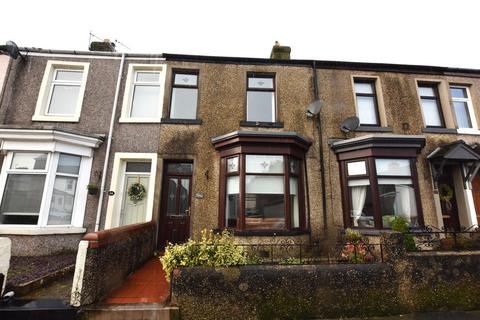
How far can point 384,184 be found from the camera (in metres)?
6.84

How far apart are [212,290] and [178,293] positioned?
0.54 m

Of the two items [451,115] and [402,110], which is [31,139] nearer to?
[402,110]

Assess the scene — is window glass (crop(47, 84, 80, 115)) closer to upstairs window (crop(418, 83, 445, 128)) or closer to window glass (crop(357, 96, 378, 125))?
window glass (crop(357, 96, 378, 125))

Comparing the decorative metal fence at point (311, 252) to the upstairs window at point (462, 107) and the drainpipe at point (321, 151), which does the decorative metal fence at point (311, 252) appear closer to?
the drainpipe at point (321, 151)

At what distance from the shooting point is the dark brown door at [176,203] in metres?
7.02

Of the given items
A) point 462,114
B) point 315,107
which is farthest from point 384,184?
point 462,114

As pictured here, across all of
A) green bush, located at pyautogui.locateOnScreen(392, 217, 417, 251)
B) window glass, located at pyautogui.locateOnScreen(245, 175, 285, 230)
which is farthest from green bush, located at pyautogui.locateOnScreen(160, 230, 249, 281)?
green bush, located at pyautogui.locateOnScreen(392, 217, 417, 251)

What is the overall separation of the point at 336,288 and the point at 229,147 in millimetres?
4268

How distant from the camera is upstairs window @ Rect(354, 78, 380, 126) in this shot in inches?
324

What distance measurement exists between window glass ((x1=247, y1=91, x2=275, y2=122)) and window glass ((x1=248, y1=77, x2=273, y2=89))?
0.73 feet

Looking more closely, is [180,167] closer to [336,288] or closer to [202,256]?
[202,256]

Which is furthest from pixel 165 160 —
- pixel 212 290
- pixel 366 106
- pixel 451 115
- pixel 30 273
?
pixel 451 115

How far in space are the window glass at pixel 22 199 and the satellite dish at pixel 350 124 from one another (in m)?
8.85

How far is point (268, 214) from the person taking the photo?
6434 mm
